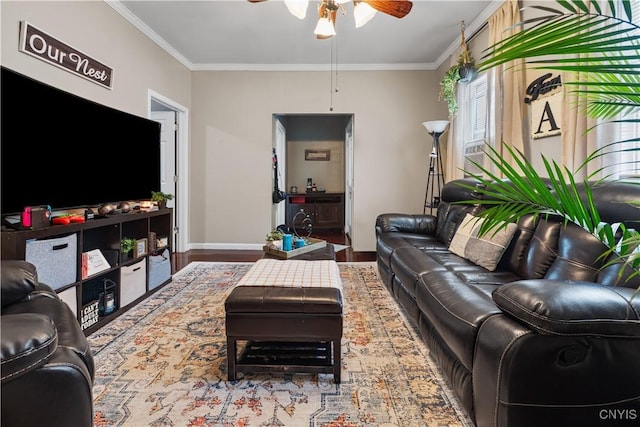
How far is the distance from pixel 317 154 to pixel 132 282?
18.5ft

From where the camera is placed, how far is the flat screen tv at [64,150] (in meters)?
2.00

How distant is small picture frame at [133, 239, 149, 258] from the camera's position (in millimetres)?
3004

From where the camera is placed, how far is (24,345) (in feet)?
2.53

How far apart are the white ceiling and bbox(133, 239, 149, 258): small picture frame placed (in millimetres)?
2266

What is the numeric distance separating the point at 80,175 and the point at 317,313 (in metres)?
2.04

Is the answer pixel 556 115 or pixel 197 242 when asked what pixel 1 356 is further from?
pixel 197 242

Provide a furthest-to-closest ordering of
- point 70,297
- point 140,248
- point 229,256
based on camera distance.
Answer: point 229,256
point 140,248
point 70,297

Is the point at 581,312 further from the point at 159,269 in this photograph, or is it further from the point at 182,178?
the point at 182,178

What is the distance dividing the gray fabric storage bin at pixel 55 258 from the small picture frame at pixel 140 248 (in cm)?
71

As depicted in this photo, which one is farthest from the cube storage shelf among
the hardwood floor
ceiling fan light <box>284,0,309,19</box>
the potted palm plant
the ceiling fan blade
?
the ceiling fan blade

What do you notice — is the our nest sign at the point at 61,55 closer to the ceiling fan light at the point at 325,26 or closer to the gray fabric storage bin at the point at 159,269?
the gray fabric storage bin at the point at 159,269

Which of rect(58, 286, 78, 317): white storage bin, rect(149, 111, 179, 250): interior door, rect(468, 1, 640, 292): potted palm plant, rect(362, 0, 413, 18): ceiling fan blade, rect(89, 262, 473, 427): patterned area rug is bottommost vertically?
rect(89, 262, 473, 427): patterned area rug

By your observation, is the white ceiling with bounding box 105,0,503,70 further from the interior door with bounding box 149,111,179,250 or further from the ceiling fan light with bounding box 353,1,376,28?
the ceiling fan light with bounding box 353,1,376,28

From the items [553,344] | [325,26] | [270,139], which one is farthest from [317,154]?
[553,344]
